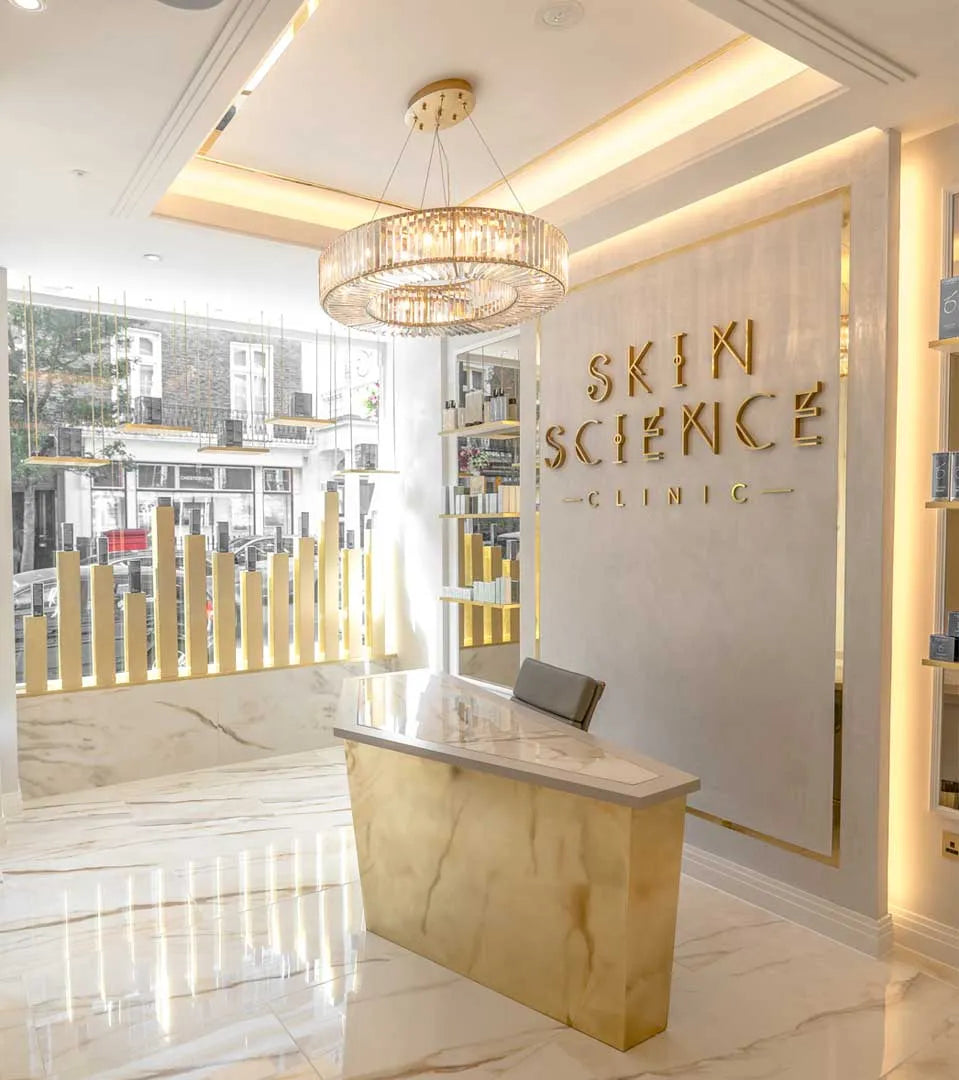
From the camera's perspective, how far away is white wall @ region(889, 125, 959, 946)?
291cm

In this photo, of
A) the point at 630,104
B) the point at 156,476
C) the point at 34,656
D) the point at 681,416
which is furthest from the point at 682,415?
the point at 34,656

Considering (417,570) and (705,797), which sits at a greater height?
(417,570)

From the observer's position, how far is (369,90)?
121 inches

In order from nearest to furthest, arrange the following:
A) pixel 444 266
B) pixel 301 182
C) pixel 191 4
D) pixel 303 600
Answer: pixel 191 4 → pixel 444 266 → pixel 301 182 → pixel 303 600

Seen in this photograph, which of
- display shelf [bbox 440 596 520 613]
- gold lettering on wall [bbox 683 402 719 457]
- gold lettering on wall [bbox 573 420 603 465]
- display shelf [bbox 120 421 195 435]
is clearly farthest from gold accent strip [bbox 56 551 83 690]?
gold lettering on wall [bbox 683 402 719 457]

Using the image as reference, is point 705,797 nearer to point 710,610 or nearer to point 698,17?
point 710,610

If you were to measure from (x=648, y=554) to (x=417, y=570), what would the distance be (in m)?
2.31

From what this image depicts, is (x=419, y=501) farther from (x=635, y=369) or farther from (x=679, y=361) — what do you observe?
(x=679, y=361)

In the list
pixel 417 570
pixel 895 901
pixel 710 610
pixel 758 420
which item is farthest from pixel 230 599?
pixel 895 901

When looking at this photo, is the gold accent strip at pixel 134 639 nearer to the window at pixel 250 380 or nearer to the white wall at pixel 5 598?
the white wall at pixel 5 598

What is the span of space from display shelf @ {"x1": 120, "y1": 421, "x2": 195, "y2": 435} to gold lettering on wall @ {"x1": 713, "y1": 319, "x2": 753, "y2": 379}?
134 inches

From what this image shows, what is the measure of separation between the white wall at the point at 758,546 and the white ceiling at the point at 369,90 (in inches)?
9.1

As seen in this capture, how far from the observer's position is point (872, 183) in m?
2.93

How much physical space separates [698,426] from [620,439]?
0.45 m
